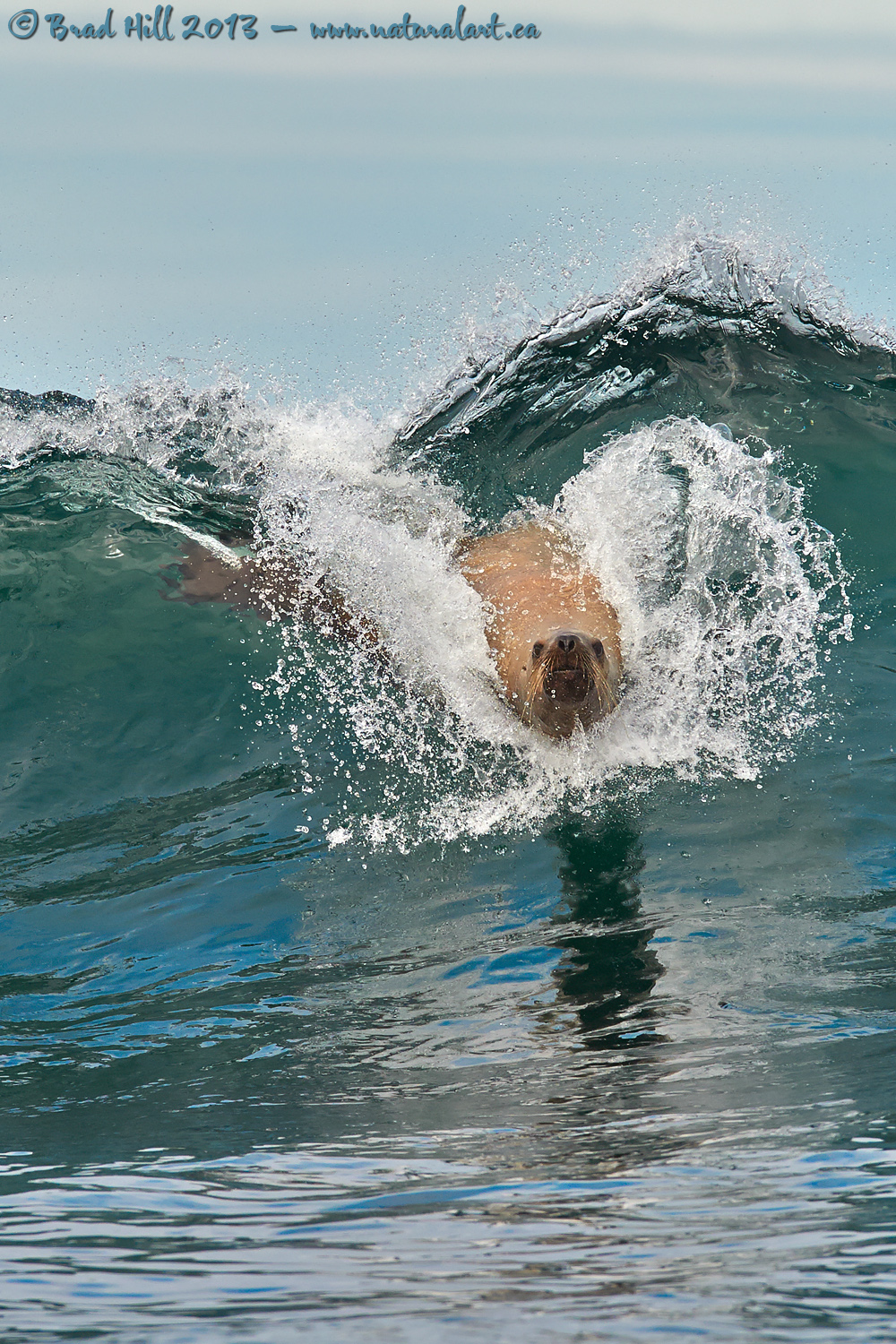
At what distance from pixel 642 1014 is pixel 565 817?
2.27m

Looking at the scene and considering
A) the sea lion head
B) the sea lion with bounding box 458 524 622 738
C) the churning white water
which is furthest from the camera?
the churning white water

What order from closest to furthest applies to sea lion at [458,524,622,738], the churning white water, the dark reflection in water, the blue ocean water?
the blue ocean water → the dark reflection in water → sea lion at [458,524,622,738] → the churning white water

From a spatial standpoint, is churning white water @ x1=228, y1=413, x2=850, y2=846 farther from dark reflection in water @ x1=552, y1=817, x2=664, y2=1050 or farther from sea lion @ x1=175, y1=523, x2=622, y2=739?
dark reflection in water @ x1=552, y1=817, x2=664, y2=1050

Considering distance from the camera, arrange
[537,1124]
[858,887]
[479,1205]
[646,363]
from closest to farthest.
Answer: [479,1205] < [537,1124] < [858,887] < [646,363]

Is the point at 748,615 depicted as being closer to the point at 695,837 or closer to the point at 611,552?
the point at 611,552

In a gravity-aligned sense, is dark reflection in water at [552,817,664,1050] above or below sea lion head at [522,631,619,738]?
below

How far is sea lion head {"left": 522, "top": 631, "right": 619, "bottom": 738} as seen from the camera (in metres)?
6.83

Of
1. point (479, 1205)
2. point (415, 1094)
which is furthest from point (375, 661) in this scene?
point (479, 1205)

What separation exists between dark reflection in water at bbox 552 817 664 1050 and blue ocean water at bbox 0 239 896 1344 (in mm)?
A: 27

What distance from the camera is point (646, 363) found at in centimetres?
1173

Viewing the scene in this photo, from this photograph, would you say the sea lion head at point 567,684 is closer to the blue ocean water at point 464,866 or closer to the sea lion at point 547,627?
the sea lion at point 547,627

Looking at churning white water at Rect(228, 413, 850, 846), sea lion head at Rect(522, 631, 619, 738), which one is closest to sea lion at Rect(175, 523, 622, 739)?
sea lion head at Rect(522, 631, 619, 738)

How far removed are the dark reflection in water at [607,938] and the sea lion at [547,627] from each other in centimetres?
76

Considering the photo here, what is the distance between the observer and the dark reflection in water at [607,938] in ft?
15.5
